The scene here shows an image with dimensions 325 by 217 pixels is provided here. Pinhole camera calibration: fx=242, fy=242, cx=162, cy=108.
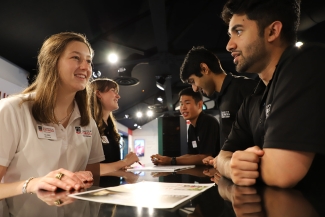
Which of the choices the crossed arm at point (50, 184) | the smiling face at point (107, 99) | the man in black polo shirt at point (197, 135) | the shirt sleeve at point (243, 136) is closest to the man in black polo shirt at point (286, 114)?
the shirt sleeve at point (243, 136)

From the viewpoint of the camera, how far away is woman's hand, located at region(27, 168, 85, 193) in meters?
0.72

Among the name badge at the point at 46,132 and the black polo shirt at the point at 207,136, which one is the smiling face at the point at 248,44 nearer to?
the name badge at the point at 46,132

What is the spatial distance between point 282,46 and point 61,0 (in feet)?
7.65

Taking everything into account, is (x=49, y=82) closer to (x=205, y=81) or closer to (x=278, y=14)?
(x=278, y=14)

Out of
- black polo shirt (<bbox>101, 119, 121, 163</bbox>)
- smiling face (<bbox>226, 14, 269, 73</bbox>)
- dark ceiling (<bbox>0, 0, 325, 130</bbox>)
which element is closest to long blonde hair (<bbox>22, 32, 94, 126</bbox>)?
black polo shirt (<bbox>101, 119, 121, 163</bbox>)

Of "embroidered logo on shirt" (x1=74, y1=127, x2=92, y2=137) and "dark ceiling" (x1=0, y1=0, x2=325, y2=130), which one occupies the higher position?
"dark ceiling" (x1=0, y1=0, x2=325, y2=130)

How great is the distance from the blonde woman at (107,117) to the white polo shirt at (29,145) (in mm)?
810

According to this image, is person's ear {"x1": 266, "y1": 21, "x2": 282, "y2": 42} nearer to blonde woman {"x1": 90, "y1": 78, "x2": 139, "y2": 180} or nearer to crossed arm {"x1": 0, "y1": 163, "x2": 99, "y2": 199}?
crossed arm {"x1": 0, "y1": 163, "x2": 99, "y2": 199}

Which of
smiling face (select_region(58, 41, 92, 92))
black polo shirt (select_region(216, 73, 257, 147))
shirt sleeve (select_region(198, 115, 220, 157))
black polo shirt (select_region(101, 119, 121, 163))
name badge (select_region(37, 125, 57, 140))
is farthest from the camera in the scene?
shirt sleeve (select_region(198, 115, 220, 157))

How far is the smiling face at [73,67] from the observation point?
1256mm

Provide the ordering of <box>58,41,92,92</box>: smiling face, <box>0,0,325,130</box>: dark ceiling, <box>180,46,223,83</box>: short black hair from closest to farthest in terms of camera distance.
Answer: <box>58,41,92,92</box>: smiling face
<box>180,46,223,83</box>: short black hair
<box>0,0,325,130</box>: dark ceiling

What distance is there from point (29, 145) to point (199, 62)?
5.11ft

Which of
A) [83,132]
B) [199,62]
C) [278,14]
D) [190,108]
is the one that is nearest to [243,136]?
[278,14]

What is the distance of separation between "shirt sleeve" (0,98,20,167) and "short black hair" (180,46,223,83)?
1529 mm
